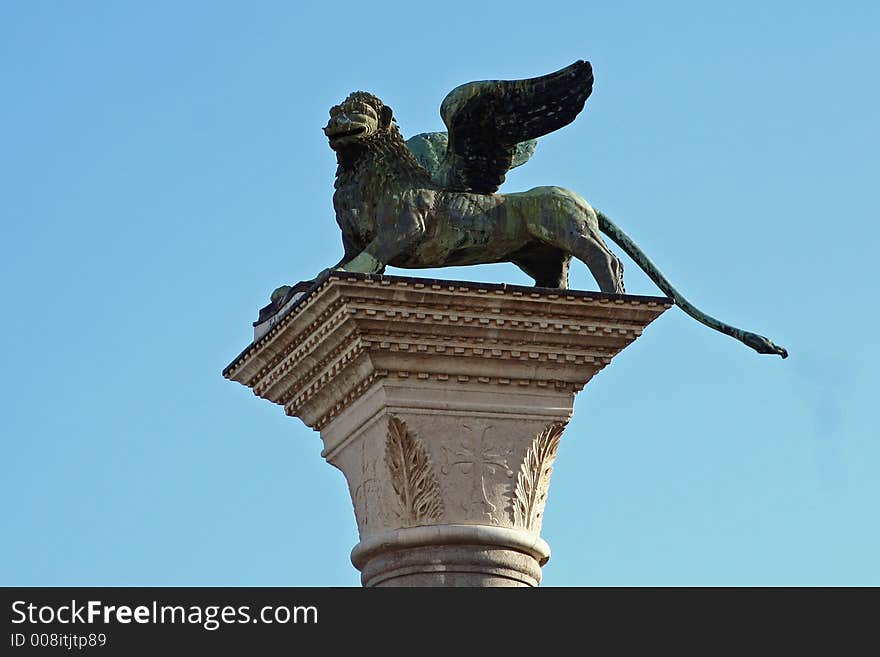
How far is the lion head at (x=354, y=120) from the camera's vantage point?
2238 cm

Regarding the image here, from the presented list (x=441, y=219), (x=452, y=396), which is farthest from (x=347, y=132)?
(x=452, y=396)

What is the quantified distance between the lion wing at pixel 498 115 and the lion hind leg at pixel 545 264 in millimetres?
643

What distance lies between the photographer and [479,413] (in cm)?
2148

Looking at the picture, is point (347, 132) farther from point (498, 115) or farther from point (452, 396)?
point (452, 396)

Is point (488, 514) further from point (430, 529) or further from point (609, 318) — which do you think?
point (609, 318)

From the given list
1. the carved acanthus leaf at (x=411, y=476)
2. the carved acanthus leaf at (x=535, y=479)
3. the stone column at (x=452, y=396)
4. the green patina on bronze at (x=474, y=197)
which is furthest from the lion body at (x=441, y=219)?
the carved acanthus leaf at (x=411, y=476)

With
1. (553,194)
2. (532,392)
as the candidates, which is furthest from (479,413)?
(553,194)

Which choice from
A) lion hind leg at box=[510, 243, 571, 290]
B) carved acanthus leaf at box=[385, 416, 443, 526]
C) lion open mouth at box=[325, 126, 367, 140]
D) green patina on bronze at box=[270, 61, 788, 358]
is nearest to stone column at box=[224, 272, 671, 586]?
carved acanthus leaf at box=[385, 416, 443, 526]

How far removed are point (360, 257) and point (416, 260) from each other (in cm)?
59

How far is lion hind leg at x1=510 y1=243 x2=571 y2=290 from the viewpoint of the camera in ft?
74.6

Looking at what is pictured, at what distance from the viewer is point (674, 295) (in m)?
22.9

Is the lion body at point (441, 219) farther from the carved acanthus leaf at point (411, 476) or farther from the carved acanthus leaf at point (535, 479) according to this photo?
the carved acanthus leaf at point (411, 476)

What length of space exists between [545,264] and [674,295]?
1.18m
